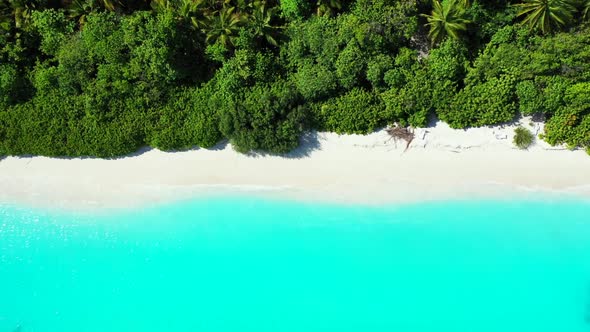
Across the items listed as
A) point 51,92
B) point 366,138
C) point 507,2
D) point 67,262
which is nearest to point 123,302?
point 67,262

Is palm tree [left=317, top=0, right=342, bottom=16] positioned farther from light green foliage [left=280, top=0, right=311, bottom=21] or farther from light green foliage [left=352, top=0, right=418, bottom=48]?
light green foliage [left=352, top=0, right=418, bottom=48]

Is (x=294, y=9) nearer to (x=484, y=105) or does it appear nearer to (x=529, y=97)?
(x=484, y=105)

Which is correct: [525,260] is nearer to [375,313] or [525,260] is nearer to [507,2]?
[375,313]

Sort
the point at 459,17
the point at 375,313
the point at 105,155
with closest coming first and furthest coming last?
the point at 459,17, the point at 375,313, the point at 105,155

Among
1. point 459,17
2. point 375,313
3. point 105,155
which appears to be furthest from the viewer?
point 105,155

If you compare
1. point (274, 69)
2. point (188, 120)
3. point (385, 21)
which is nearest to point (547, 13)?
point (385, 21)

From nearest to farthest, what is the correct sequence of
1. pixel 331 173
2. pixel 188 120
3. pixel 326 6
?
pixel 326 6
pixel 188 120
pixel 331 173

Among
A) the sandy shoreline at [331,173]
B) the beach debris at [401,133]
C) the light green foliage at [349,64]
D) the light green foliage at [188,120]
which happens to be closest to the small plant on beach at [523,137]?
the sandy shoreline at [331,173]
